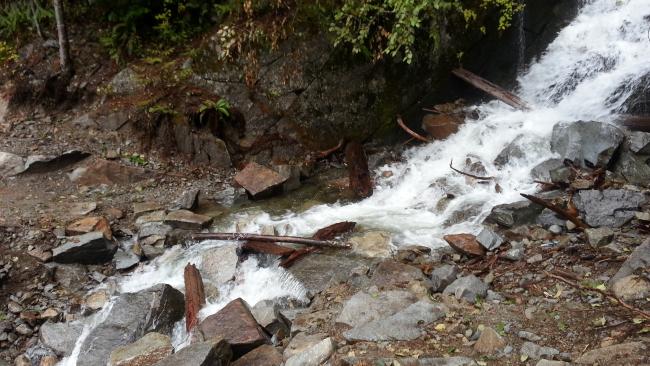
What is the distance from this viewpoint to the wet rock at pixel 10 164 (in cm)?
901

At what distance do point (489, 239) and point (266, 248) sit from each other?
9.84 feet

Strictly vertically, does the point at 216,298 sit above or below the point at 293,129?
below

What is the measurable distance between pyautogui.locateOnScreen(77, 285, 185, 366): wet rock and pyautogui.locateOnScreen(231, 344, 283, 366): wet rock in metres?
1.50

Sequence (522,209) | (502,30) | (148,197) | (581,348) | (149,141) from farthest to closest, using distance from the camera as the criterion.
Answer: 1. (502,30)
2. (149,141)
3. (148,197)
4. (522,209)
5. (581,348)

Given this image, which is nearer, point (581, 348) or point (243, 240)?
point (581, 348)

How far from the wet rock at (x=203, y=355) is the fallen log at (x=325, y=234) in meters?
2.18

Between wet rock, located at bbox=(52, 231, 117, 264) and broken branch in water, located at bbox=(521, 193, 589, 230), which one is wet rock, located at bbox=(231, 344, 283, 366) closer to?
wet rock, located at bbox=(52, 231, 117, 264)

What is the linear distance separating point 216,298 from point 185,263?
923 millimetres

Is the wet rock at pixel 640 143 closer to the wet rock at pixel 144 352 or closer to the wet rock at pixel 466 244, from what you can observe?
the wet rock at pixel 466 244

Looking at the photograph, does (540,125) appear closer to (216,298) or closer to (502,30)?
(502,30)

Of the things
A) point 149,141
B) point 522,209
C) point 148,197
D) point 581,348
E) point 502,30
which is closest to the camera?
point 581,348

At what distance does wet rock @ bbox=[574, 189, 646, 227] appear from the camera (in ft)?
21.5

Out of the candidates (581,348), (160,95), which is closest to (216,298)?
(581,348)

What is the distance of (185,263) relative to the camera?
7.36 meters
